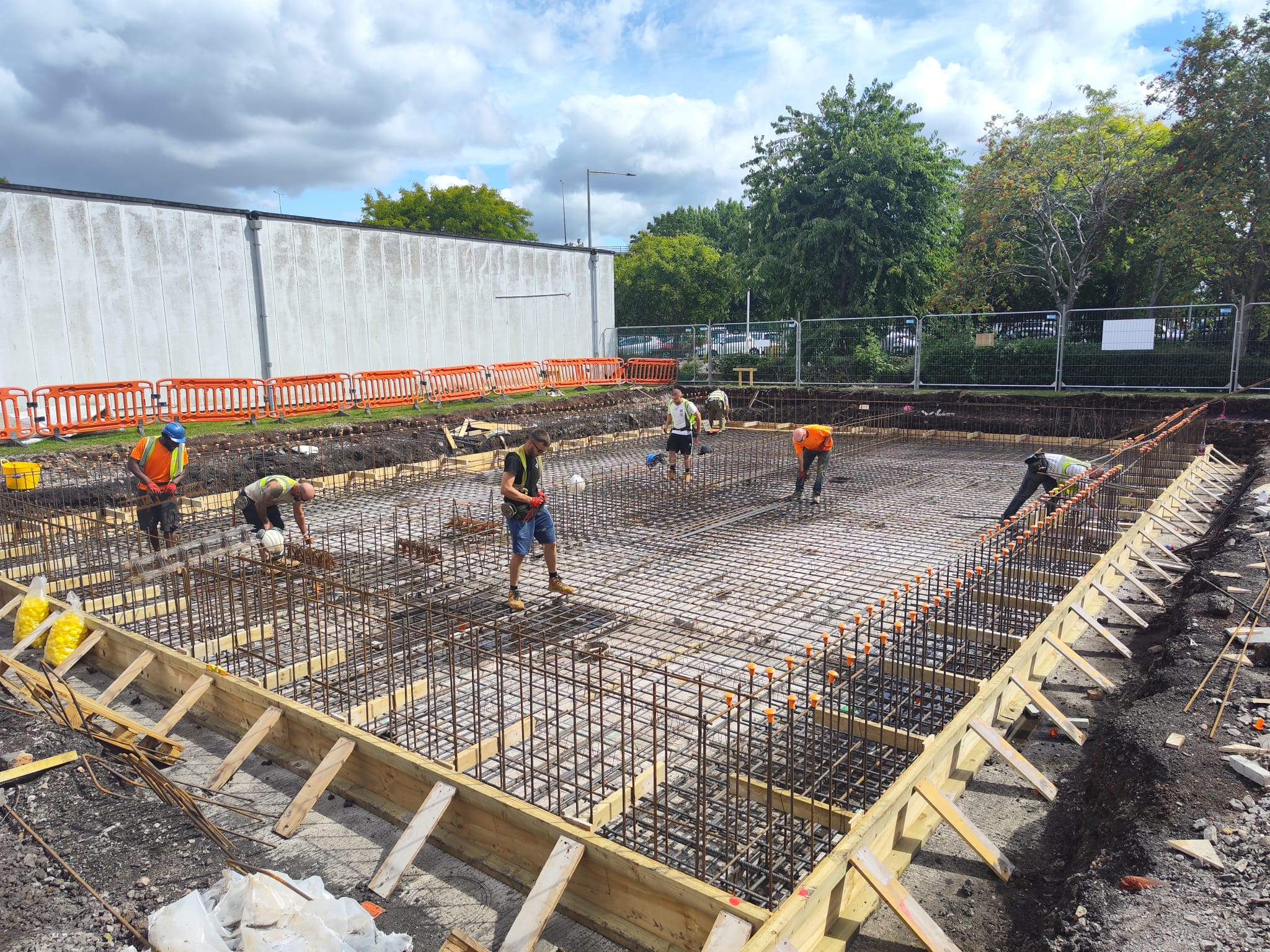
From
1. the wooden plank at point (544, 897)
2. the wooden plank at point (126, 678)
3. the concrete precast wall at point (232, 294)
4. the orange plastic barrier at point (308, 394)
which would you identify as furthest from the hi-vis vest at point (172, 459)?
the concrete precast wall at point (232, 294)

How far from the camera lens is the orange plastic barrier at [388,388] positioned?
18.8m

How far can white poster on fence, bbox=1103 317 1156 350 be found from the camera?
17.2m

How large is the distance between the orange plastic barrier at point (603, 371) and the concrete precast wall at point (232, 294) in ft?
4.91

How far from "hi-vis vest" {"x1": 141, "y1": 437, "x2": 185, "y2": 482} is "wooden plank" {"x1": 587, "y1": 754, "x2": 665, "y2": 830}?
18.7ft

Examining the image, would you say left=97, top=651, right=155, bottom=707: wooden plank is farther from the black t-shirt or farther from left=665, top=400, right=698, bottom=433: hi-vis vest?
left=665, top=400, right=698, bottom=433: hi-vis vest

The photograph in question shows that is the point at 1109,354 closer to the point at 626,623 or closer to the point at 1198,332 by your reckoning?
the point at 1198,332

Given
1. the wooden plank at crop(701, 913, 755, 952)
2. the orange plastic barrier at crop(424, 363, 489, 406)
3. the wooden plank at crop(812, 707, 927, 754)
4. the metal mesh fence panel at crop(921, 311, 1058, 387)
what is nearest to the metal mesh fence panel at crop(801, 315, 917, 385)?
the metal mesh fence panel at crop(921, 311, 1058, 387)

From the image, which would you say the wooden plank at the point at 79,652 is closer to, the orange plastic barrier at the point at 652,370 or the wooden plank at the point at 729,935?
the wooden plank at the point at 729,935

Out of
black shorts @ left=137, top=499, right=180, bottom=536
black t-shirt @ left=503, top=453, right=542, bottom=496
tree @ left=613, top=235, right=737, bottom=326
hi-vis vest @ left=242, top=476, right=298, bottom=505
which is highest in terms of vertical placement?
tree @ left=613, top=235, right=737, bottom=326

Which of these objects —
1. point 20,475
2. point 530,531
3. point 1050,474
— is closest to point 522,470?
point 530,531

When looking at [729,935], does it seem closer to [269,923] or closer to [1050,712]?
[269,923]

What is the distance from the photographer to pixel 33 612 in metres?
6.04

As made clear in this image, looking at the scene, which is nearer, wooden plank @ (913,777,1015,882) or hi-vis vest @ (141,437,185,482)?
wooden plank @ (913,777,1015,882)

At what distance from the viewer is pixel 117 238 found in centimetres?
1575
